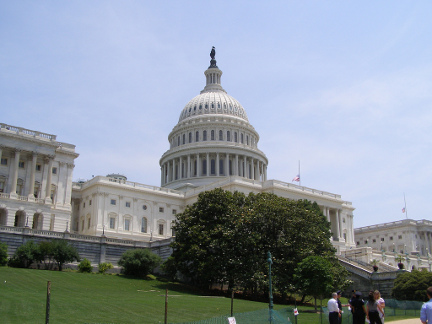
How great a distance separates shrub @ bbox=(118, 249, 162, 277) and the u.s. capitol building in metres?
17.2

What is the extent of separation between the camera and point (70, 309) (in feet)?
109

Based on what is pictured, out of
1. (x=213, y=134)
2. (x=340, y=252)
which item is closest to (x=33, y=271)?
(x=340, y=252)

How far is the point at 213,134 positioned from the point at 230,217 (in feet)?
221

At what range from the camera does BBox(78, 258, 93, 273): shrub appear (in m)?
60.7

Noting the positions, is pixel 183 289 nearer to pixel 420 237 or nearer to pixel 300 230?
pixel 300 230

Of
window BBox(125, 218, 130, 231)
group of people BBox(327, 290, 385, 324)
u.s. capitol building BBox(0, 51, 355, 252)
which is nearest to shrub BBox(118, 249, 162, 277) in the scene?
u.s. capitol building BBox(0, 51, 355, 252)

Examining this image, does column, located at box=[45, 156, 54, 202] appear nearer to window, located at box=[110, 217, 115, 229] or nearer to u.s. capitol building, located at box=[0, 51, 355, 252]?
u.s. capitol building, located at box=[0, 51, 355, 252]

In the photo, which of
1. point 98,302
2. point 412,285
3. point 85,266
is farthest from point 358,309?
point 85,266

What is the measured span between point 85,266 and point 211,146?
197ft

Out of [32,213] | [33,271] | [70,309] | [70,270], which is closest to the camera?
[70,309]

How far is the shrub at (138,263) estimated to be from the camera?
60.8 metres

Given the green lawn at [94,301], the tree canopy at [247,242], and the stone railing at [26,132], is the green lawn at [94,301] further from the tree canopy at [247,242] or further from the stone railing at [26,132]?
the stone railing at [26,132]

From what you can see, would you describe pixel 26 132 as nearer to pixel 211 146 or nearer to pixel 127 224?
pixel 127 224

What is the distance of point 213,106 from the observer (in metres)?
129
